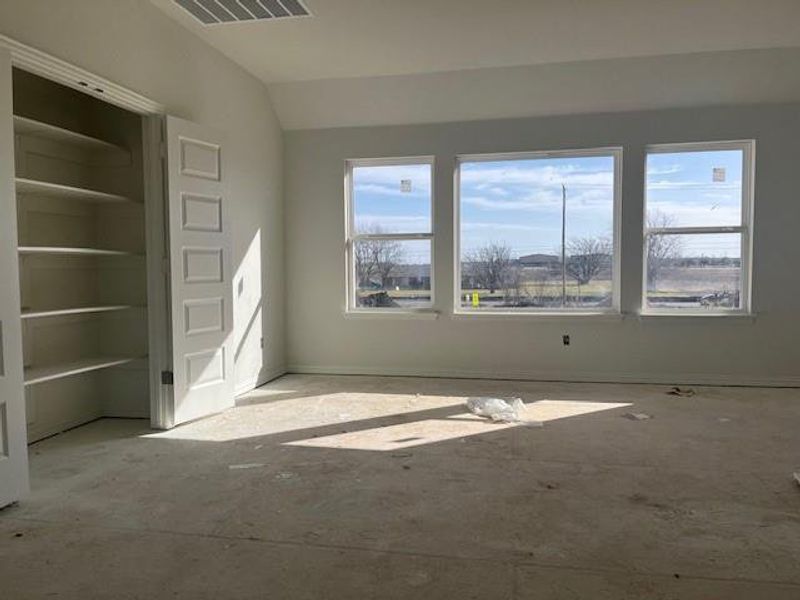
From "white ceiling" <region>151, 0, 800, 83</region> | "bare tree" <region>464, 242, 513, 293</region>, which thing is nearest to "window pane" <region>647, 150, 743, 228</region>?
"white ceiling" <region>151, 0, 800, 83</region>

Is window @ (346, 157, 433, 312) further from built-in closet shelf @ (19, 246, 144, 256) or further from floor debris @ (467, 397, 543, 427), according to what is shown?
built-in closet shelf @ (19, 246, 144, 256)

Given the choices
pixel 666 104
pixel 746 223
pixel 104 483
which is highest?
pixel 666 104

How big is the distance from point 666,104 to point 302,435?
4381 mm

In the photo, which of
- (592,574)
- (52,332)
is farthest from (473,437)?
(52,332)

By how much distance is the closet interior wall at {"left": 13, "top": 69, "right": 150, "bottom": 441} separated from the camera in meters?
3.73

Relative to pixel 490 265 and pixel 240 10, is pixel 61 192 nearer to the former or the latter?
pixel 240 10

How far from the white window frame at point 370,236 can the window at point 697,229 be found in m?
2.08

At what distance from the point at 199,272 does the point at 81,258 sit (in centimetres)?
90

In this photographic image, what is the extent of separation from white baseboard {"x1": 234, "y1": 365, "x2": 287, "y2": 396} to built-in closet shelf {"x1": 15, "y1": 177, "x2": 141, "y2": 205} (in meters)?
1.83

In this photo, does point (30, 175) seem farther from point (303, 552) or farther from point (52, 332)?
point (303, 552)

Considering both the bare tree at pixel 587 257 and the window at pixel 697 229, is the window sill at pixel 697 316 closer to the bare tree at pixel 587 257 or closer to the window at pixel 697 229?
the window at pixel 697 229

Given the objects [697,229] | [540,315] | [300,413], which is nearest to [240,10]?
[300,413]

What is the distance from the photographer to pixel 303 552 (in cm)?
228

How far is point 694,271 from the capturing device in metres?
5.45
